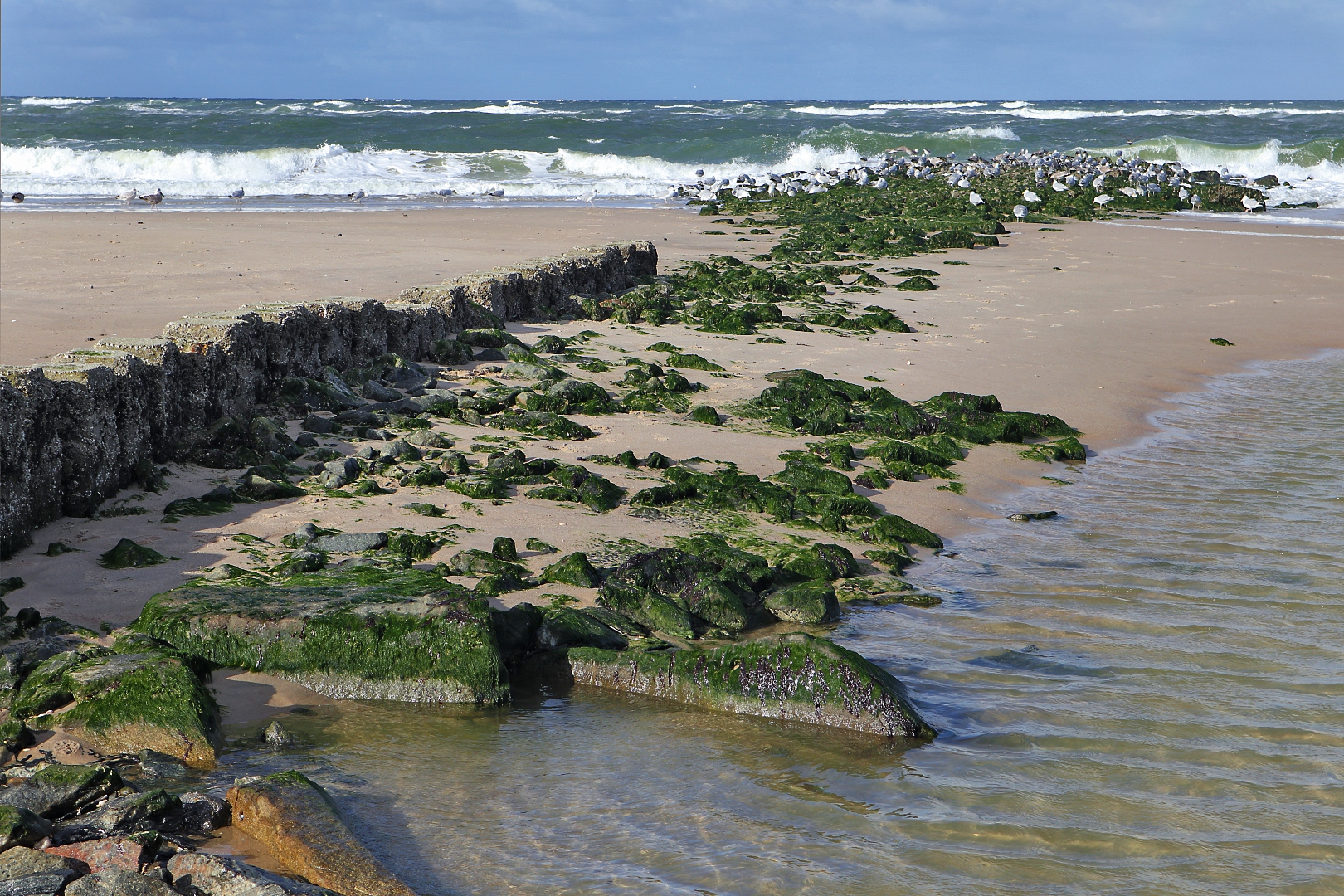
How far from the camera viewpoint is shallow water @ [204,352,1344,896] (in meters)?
3.00

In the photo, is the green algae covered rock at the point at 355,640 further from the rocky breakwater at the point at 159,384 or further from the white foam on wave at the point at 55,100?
the white foam on wave at the point at 55,100

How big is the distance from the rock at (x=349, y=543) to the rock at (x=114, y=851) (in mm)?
2222

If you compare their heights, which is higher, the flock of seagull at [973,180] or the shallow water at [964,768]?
the flock of seagull at [973,180]

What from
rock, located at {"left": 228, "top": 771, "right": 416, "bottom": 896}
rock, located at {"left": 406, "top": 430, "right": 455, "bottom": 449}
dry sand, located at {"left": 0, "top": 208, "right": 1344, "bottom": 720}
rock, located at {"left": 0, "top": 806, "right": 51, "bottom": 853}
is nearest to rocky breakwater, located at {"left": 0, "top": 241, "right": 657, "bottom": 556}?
dry sand, located at {"left": 0, "top": 208, "right": 1344, "bottom": 720}

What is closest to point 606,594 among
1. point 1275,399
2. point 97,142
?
point 1275,399

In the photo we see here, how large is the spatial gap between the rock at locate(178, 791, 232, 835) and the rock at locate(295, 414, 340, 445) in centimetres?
372

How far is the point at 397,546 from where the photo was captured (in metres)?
4.96

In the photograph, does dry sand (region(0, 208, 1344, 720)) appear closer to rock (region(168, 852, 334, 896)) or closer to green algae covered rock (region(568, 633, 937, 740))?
green algae covered rock (region(568, 633, 937, 740))

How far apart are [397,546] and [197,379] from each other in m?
1.88

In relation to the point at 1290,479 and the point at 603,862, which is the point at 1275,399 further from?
the point at 603,862

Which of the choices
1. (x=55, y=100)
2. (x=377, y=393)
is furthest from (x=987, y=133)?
(x=55, y=100)

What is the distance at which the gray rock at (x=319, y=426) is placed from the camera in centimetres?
655

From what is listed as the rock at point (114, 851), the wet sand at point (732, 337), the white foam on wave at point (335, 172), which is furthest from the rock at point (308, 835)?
the white foam on wave at point (335, 172)

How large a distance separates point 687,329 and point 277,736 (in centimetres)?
727
